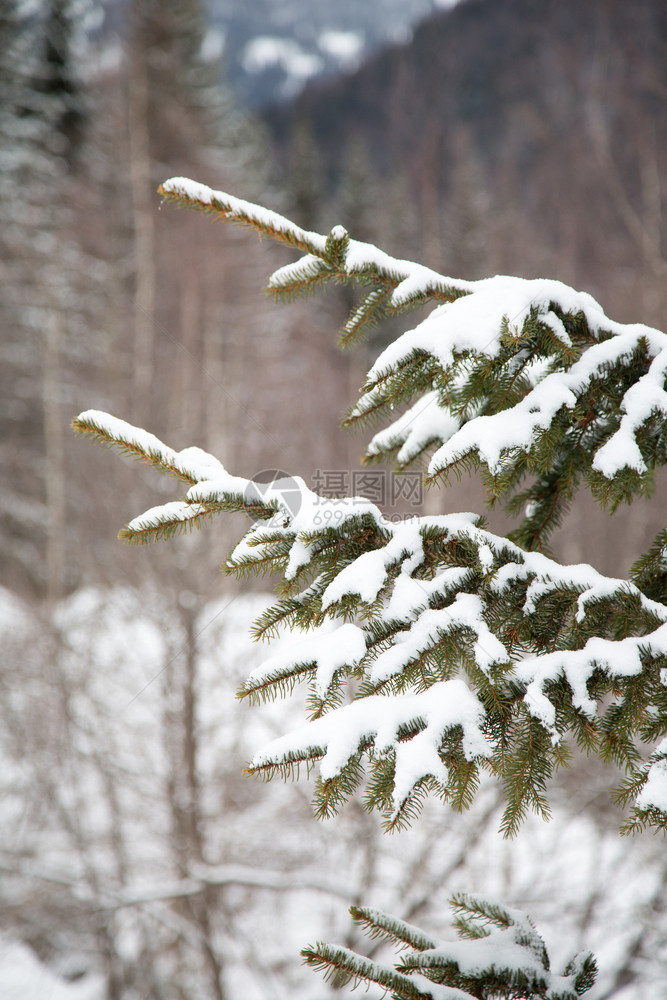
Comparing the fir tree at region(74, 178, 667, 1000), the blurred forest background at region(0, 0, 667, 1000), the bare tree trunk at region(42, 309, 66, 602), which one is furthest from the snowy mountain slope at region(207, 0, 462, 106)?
the fir tree at region(74, 178, 667, 1000)

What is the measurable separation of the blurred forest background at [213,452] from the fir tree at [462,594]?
8.13 feet

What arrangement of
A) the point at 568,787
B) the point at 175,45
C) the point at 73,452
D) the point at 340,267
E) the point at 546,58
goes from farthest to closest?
the point at 175,45 < the point at 546,58 < the point at 73,452 < the point at 568,787 < the point at 340,267

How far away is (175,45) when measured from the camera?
11.3 metres

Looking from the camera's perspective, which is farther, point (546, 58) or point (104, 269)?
point (104, 269)

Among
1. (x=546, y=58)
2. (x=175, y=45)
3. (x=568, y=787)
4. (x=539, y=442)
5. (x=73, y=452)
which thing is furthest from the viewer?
(x=175, y=45)

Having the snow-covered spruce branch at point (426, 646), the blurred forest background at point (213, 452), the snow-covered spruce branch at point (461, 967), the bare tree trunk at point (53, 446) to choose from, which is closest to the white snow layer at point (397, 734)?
the snow-covered spruce branch at point (426, 646)

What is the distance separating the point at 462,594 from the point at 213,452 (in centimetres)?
578

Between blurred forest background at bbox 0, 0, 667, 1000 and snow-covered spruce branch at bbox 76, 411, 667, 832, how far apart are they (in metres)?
2.53

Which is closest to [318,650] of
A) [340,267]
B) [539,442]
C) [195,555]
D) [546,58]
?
[539,442]

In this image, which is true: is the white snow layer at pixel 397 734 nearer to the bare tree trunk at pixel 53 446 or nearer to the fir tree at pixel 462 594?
the fir tree at pixel 462 594

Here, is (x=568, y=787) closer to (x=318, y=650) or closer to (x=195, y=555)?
(x=195, y=555)

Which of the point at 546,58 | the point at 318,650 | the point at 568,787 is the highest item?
the point at 546,58

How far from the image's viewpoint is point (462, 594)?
1186mm

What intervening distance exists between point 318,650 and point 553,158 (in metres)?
8.11
